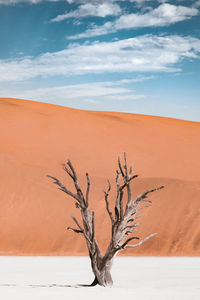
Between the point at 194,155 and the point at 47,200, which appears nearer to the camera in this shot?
the point at 47,200

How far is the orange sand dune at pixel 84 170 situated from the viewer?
2630 centimetres

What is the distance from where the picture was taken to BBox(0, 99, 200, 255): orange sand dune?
2630 cm

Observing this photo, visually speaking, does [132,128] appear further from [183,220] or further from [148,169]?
[183,220]
